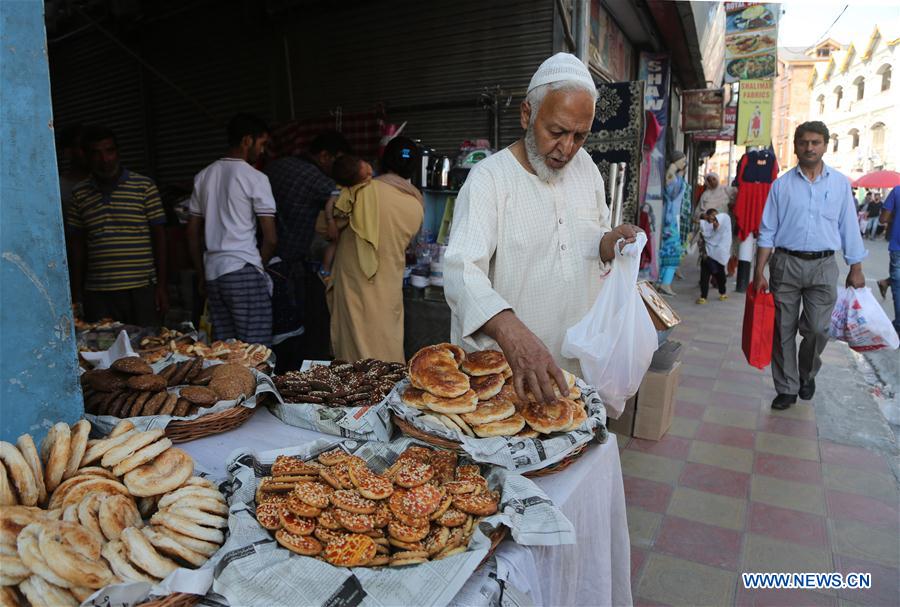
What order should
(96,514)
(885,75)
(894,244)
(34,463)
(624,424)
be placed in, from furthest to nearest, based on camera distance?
(885,75) < (894,244) < (624,424) < (34,463) < (96,514)

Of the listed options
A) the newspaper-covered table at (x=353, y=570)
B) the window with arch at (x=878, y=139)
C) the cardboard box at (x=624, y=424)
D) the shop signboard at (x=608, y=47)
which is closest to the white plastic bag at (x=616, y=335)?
the newspaper-covered table at (x=353, y=570)

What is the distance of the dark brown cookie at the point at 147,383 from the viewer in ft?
6.77

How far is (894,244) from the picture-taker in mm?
7551

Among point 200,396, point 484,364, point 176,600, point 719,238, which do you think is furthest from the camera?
point 719,238

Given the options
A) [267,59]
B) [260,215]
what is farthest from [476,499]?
[267,59]

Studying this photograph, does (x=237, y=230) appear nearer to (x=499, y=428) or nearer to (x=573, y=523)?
(x=499, y=428)

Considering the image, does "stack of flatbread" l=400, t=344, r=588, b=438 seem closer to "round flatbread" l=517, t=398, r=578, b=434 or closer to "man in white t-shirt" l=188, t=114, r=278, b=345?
"round flatbread" l=517, t=398, r=578, b=434

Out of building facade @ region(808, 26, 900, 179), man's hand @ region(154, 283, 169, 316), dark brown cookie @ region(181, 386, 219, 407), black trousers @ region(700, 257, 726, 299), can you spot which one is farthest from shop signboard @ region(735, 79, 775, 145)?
building facade @ region(808, 26, 900, 179)

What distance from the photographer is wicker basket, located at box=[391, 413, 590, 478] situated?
1627 mm

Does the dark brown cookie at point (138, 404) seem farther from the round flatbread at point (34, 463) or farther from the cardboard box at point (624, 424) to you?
the cardboard box at point (624, 424)

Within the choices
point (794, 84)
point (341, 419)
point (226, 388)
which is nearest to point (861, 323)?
point (341, 419)

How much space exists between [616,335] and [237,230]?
9.51 ft

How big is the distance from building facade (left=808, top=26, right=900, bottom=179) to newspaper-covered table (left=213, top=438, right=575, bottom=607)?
3955cm

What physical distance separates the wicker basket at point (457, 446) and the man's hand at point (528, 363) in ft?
0.70
